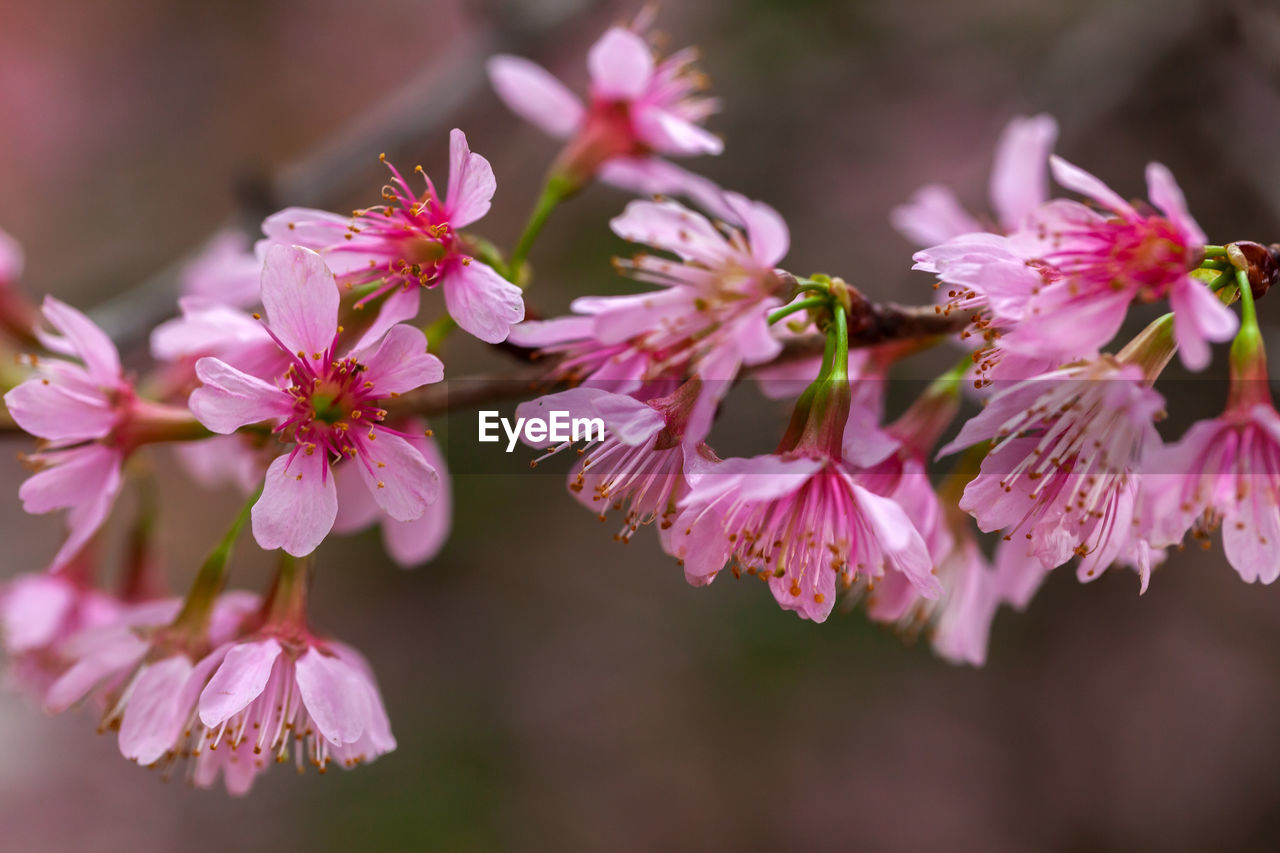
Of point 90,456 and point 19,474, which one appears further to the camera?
point 19,474

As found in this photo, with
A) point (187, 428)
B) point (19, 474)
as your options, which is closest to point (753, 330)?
point (187, 428)

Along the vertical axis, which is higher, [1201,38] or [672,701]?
[1201,38]

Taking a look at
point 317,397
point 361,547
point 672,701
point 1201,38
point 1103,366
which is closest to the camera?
Result: point 1103,366

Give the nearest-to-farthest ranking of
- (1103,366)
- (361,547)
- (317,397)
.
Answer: (1103,366) → (317,397) → (361,547)

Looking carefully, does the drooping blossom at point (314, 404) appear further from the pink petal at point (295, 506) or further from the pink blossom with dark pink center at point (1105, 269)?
the pink blossom with dark pink center at point (1105, 269)

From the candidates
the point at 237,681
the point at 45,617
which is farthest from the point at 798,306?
the point at 45,617

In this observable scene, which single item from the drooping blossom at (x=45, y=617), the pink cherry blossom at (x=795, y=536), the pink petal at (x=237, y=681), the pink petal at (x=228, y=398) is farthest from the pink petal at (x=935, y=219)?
the drooping blossom at (x=45, y=617)

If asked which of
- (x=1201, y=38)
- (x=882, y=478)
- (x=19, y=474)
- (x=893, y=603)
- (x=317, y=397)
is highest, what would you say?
(x=1201, y=38)

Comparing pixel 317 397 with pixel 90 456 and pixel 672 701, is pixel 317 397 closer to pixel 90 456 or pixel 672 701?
pixel 90 456
